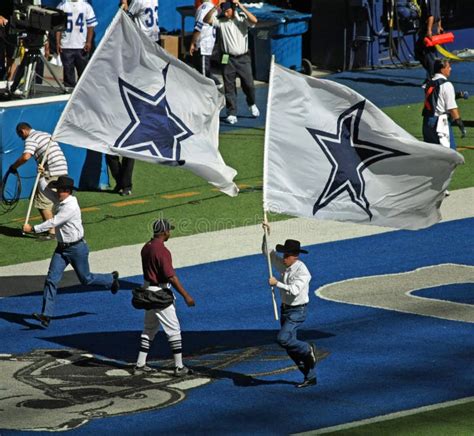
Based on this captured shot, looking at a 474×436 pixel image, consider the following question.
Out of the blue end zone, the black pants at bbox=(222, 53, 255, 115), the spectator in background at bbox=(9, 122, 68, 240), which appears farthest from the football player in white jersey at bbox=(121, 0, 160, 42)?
the blue end zone

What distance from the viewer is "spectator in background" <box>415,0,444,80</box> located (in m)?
27.8

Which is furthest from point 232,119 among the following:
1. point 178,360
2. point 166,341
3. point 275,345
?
point 178,360

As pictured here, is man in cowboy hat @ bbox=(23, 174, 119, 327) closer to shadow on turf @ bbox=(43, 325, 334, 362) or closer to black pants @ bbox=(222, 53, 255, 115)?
shadow on turf @ bbox=(43, 325, 334, 362)

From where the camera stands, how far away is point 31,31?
73.4 ft

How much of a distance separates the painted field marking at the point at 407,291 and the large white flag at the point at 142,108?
3016 millimetres

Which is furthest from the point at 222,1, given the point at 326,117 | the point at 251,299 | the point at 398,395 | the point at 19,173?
the point at 398,395

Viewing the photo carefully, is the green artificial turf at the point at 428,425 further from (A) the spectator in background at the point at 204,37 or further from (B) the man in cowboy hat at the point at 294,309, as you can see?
(A) the spectator in background at the point at 204,37

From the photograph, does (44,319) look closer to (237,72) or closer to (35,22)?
(35,22)

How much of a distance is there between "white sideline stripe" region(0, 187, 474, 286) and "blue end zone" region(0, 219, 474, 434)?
36 centimetres

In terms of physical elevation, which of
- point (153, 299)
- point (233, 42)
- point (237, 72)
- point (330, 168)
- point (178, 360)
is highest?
point (233, 42)

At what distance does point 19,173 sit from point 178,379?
844 centimetres

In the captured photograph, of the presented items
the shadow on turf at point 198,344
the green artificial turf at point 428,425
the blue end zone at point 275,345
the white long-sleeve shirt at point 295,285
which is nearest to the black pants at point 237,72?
the blue end zone at point 275,345

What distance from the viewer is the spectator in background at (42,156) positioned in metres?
19.5

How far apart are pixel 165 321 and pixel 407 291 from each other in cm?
417
